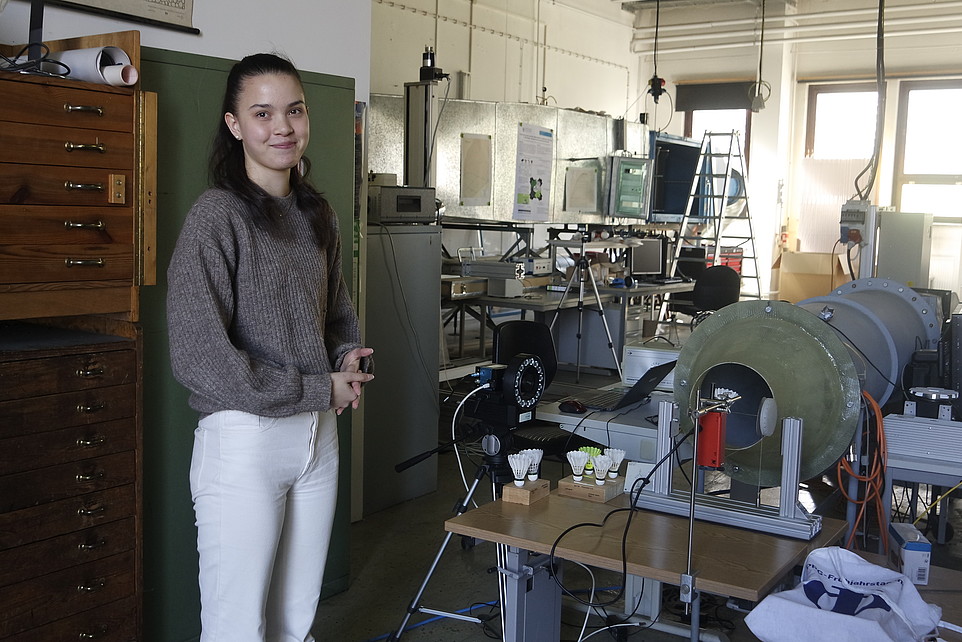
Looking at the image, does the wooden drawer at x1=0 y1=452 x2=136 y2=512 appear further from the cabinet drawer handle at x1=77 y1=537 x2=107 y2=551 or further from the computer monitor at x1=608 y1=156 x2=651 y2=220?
the computer monitor at x1=608 y1=156 x2=651 y2=220

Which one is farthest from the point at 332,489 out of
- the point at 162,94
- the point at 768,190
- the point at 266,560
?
the point at 768,190

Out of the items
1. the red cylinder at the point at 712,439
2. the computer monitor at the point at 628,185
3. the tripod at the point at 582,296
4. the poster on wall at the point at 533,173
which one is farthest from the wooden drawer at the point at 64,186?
the computer monitor at the point at 628,185

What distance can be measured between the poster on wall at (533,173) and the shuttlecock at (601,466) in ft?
15.6

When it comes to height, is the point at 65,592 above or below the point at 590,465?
below

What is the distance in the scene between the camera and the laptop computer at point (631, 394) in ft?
9.12

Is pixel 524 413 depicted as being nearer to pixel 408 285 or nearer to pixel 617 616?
pixel 617 616

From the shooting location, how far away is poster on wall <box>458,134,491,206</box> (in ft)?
21.2

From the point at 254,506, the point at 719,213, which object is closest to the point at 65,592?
the point at 254,506

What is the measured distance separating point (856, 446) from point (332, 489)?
137 centimetres

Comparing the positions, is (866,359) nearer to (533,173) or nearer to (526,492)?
(526,492)

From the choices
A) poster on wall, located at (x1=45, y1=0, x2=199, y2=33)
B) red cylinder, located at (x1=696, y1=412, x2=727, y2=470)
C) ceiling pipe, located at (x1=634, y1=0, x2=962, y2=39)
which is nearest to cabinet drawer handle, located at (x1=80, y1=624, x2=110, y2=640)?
red cylinder, located at (x1=696, y1=412, x2=727, y2=470)

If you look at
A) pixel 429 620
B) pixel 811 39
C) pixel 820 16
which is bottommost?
pixel 429 620

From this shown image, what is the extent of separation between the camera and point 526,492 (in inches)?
83.8

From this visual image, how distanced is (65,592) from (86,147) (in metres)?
1.02
